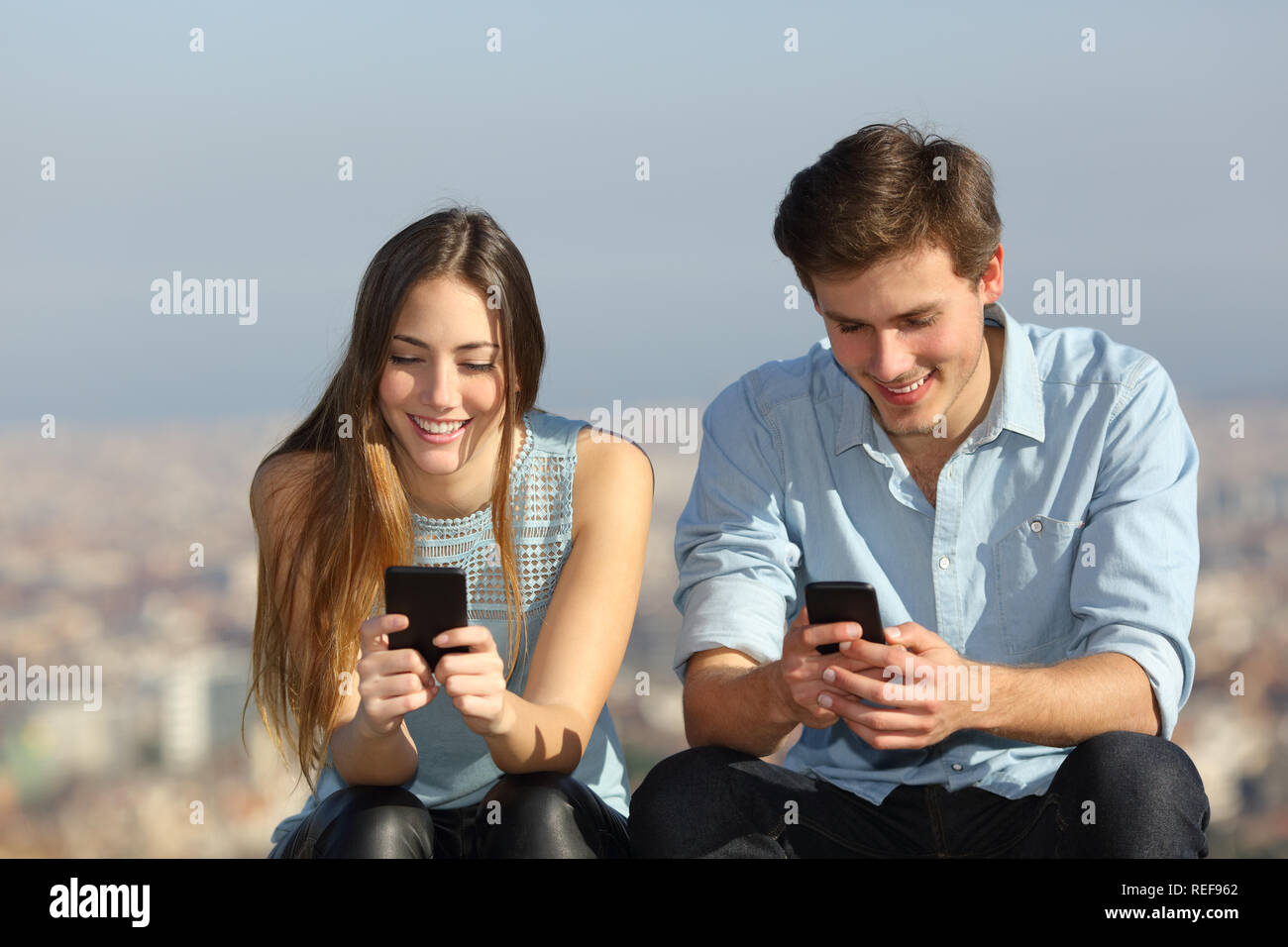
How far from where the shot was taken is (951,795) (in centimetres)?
240

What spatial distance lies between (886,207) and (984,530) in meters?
0.71

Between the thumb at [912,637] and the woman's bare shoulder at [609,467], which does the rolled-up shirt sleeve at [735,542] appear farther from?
the thumb at [912,637]

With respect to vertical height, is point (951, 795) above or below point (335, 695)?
Result: below

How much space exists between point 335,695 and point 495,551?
0.48 meters

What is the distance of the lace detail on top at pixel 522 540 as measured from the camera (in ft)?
9.13

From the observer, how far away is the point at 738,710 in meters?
2.30

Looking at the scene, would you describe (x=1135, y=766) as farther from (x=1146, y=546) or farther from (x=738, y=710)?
(x=738, y=710)

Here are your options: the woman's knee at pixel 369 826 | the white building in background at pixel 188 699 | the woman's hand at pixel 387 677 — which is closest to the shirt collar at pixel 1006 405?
the woman's hand at pixel 387 677

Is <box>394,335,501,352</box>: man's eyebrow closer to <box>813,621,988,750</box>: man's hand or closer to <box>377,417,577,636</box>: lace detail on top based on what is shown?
<box>377,417,577,636</box>: lace detail on top

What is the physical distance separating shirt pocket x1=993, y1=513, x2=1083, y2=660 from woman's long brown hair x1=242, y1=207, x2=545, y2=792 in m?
1.08

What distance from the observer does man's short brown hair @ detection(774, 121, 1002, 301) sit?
240cm

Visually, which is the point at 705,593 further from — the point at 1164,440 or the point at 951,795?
the point at 1164,440

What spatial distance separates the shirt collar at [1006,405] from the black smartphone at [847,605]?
57 cm
